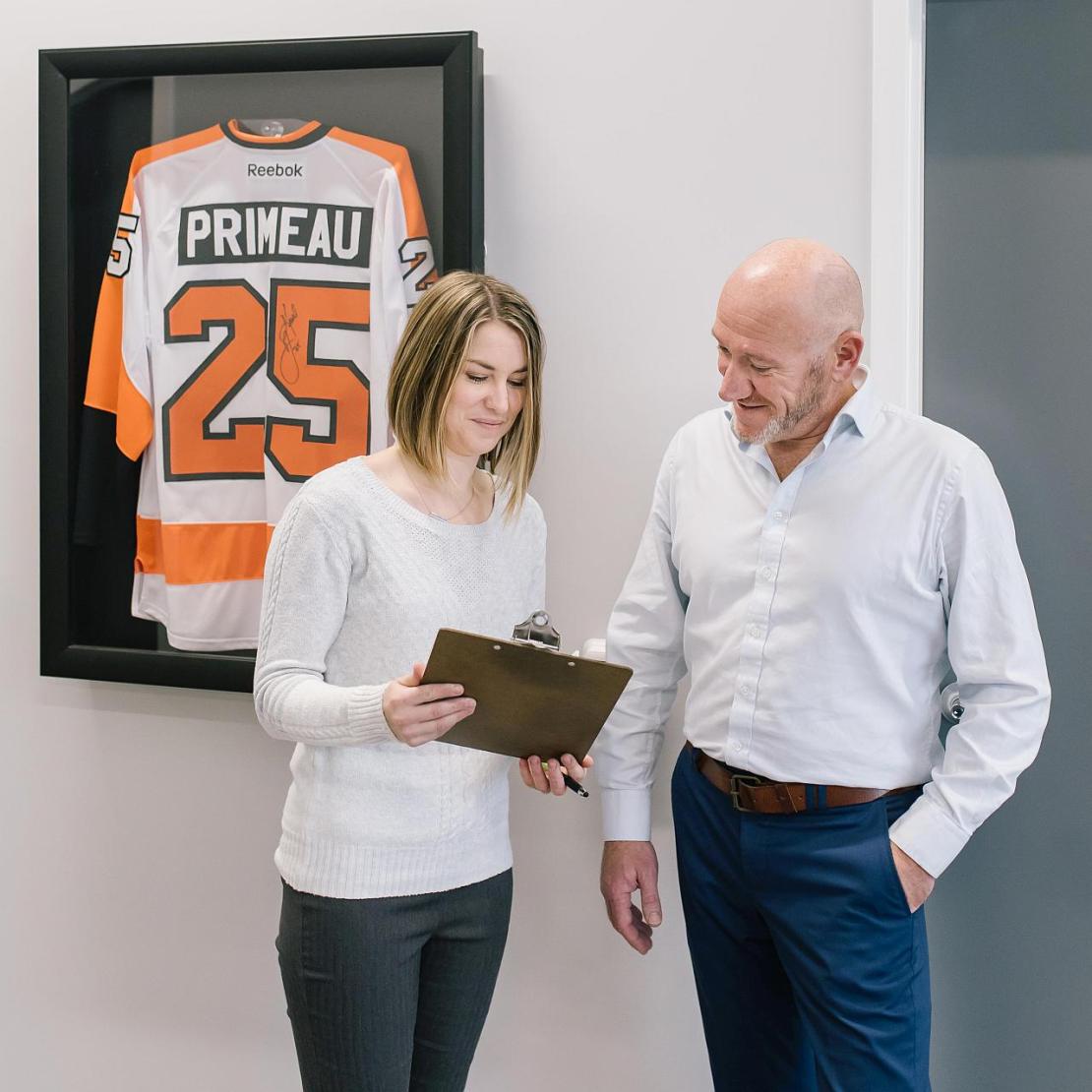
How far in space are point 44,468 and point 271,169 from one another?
65 centimetres

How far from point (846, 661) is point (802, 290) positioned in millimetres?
460

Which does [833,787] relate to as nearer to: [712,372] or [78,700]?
[712,372]

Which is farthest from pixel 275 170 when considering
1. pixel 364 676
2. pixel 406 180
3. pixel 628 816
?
pixel 628 816

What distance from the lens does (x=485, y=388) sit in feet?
4.62

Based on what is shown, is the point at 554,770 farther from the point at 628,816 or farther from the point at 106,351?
the point at 106,351

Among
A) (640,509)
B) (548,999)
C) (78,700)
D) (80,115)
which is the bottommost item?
(548,999)

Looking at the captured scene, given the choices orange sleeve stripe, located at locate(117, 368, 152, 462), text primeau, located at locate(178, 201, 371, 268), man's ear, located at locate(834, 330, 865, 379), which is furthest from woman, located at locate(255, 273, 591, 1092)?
orange sleeve stripe, located at locate(117, 368, 152, 462)

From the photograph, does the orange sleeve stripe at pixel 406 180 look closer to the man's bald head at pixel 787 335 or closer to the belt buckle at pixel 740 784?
the man's bald head at pixel 787 335

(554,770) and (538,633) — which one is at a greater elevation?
(538,633)

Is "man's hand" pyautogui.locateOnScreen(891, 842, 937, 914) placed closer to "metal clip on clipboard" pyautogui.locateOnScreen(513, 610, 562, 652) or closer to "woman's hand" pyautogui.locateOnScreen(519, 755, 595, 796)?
"woman's hand" pyautogui.locateOnScreen(519, 755, 595, 796)

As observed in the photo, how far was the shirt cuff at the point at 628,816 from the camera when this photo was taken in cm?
167

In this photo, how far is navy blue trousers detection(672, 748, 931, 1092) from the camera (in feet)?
4.69

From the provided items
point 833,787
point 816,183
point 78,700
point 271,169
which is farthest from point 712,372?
point 78,700

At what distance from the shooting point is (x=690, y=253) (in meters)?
1.77
